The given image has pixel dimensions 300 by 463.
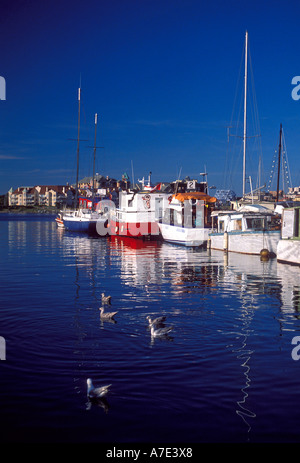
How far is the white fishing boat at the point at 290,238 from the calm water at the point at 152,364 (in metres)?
8.11

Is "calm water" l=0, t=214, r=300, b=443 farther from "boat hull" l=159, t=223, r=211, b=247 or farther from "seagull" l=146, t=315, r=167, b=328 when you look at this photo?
"boat hull" l=159, t=223, r=211, b=247

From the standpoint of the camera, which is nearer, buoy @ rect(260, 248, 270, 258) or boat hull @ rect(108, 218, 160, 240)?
buoy @ rect(260, 248, 270, 258)

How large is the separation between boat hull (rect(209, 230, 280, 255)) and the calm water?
43.6 feet

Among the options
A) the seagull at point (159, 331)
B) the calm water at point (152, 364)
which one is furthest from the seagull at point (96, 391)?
the seagull at point (159, 331)

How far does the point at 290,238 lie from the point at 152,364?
23.9 metres

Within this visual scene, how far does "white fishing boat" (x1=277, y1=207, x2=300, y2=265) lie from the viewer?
108 ft

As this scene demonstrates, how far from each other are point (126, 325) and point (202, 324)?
241 centimetres

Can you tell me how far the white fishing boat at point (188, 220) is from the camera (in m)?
47.9

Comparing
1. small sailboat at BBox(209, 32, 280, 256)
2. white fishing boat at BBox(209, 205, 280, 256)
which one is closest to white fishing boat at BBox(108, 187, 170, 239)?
small sailboat at BBox(209, 32, 280, 256)

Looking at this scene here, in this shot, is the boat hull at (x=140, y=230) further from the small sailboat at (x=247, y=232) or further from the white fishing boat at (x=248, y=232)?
the white fishing boat at (x=248, y=232)
